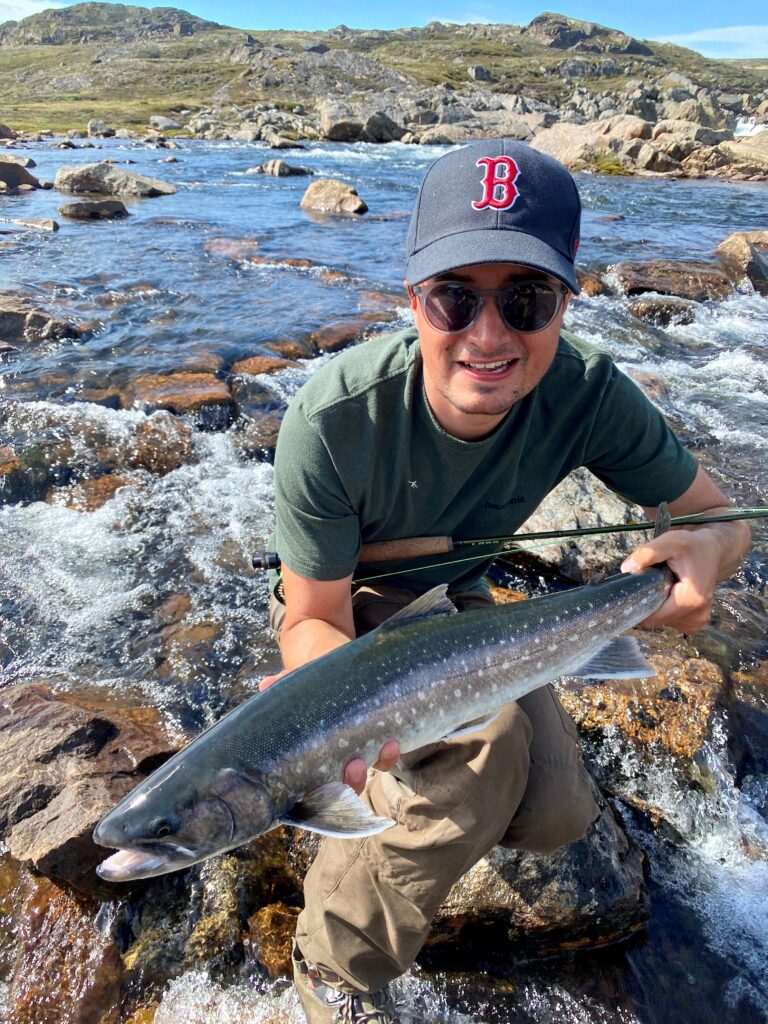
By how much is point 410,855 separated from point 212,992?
131cm

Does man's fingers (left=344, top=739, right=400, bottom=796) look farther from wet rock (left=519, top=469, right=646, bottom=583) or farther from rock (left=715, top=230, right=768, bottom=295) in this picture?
rock (left=715, top=230, right=768, bottom=295)

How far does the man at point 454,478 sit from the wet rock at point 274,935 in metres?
0.21

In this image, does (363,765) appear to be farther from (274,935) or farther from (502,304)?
(502,304)

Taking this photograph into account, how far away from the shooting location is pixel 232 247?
16.8 metres

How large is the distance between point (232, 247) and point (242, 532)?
12525 mm

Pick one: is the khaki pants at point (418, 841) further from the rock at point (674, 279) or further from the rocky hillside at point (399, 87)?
the rocky hillside at point (399, 87)

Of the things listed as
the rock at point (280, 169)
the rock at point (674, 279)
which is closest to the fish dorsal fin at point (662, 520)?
the rock at point (674, 279)

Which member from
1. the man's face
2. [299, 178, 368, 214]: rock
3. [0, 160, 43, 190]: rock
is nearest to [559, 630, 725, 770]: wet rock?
the man's face

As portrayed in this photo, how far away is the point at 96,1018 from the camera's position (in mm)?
2930

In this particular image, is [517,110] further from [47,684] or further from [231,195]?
[47,684]

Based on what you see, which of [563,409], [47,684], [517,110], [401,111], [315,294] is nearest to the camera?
[563,409]

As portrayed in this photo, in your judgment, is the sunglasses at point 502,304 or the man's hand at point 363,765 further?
the sunglasses at point 502,304

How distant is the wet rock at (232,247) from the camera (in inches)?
635

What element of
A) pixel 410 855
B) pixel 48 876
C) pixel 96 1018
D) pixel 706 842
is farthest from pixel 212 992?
pixel 706 842
